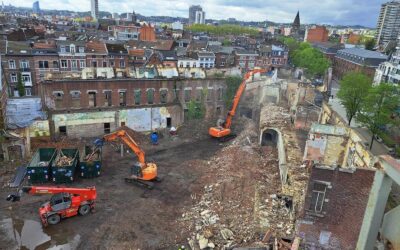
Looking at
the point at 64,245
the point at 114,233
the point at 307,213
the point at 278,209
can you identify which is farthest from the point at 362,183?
the point at 64,245

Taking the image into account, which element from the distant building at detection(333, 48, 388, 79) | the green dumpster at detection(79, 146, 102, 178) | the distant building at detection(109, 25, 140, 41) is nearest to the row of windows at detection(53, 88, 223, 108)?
the green dumpster at detection(79, 146, 102, 178)

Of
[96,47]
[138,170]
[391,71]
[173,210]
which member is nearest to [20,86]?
[96,47]

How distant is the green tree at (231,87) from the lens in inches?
1734

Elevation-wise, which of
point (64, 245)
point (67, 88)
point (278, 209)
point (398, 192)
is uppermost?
point (67, 88)

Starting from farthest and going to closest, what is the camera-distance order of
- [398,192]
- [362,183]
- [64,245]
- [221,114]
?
[221,114] < [398,192] < [64,245] < [362,183]

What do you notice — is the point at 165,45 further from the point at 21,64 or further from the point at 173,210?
the point at 173,210

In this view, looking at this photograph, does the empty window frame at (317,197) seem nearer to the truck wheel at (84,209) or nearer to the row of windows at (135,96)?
the truck wheel at (84,209)

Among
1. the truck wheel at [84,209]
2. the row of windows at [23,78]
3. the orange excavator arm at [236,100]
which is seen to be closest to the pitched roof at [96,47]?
the row of windows at [23,78]

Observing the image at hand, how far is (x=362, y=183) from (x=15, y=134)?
29.9 m

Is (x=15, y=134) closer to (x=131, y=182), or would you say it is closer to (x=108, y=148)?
(x=108, y=148)

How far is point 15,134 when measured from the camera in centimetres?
2998

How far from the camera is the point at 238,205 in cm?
2288

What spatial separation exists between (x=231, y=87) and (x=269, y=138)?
1059cm

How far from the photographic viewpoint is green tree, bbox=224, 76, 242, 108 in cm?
4403
